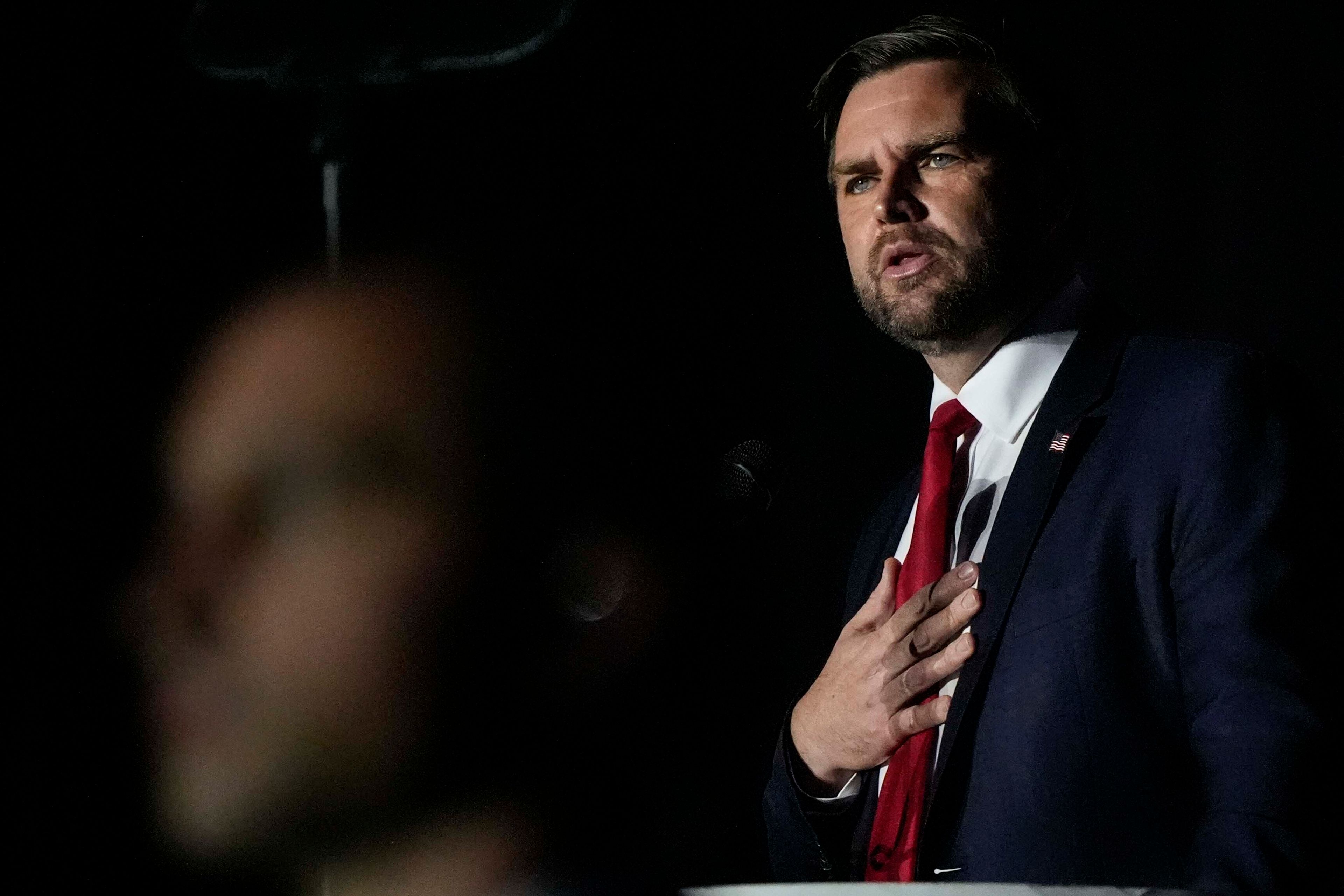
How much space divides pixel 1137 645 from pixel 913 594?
0.74 feet

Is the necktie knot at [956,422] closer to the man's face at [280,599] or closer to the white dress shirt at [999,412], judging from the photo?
the white dress shirt at [999,412]

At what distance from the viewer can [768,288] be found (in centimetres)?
211

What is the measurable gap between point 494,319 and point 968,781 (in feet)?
3.50

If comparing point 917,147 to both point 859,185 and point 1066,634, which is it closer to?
point 859,185

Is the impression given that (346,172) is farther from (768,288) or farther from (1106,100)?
(1106,100)

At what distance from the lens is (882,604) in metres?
1.17

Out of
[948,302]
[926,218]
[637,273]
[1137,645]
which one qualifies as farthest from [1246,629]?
[637,273]

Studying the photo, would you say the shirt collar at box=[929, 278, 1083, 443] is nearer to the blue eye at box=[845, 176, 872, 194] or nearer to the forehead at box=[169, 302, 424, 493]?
the blue eye at box=[845, 176, 872, 194]

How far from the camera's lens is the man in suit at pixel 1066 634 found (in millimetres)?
1037

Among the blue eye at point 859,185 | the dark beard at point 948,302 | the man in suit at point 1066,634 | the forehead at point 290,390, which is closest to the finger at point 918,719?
the man in suit at point 1066,634

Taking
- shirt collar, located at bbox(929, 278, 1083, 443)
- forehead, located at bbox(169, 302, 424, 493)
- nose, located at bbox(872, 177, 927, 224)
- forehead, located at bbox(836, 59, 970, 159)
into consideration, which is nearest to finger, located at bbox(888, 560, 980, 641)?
shirt collar, located at bbox(929, 278, 1083, 443)

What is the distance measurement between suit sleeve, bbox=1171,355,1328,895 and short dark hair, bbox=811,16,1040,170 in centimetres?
50

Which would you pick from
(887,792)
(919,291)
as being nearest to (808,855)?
(887,792)

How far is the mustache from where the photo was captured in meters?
1.49
